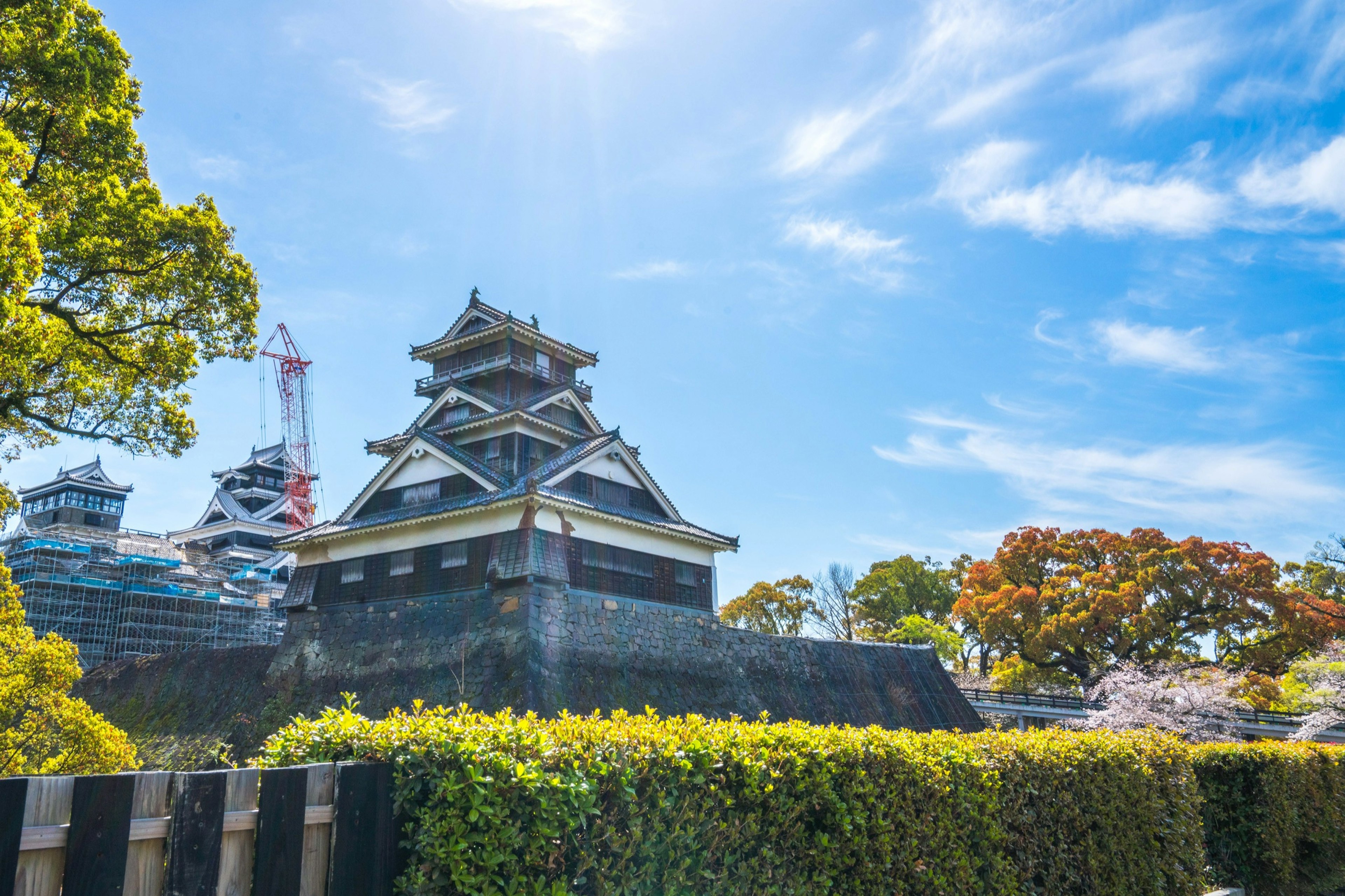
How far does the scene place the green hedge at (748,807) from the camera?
158 inches

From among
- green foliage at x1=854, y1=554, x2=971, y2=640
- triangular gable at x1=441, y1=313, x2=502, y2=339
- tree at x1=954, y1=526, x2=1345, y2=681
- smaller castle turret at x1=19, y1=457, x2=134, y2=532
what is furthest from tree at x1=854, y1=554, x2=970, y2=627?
smaller castle turret at x1=19, y1=457, x2=134, y2=532

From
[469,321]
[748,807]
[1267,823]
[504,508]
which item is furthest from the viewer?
[469,321]

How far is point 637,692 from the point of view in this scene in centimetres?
2056

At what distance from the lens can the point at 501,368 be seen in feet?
88.4

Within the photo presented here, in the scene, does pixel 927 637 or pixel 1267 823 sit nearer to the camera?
pixel 1267 823

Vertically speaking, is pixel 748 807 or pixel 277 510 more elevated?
pixel 277 510

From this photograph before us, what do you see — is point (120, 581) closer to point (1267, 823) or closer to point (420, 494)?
point (420, 494)

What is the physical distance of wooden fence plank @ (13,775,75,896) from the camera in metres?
3.02

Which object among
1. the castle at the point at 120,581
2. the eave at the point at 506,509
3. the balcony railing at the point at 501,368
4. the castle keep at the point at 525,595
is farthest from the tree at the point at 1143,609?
the castle at the point at 120,581

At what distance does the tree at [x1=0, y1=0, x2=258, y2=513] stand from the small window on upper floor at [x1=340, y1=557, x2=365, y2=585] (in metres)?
11.0

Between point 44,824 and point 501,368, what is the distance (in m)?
24.5

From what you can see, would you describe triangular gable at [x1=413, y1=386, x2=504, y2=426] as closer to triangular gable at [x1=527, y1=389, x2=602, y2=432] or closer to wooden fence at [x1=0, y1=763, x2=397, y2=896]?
triangular gable at [x1=527, y1=389, x2=602, y2=432]

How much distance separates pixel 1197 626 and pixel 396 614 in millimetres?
34524

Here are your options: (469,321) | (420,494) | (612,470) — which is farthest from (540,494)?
(469,321)
